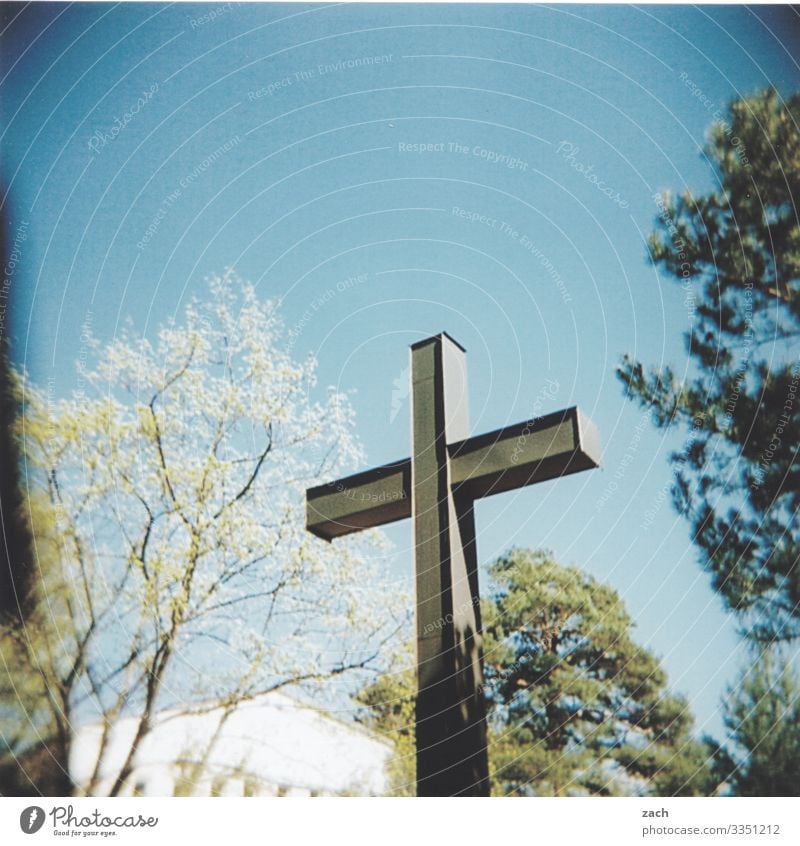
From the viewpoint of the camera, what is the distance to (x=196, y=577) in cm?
484

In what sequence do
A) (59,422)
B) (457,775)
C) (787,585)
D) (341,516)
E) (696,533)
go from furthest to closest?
(59,422) < (696,533) < (787,585) < (341,516) < (457,775)

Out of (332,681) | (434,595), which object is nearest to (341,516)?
(434,595)

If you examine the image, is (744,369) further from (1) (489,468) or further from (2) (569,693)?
(2) (569,693)

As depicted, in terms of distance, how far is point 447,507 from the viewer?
91.6 inches

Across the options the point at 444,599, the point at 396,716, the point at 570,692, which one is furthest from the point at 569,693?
the point at 444,599

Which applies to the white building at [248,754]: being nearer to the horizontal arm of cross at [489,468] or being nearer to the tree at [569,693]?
the tree at [569,693]

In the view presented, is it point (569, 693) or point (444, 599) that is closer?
point (444, 599)

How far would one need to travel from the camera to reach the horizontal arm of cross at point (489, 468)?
Result: 229 cm

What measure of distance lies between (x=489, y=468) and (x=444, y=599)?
1.50ft

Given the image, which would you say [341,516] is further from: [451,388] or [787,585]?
[787,585]

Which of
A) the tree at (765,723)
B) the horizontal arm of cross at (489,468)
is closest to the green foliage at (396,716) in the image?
the tree at (765,723)
